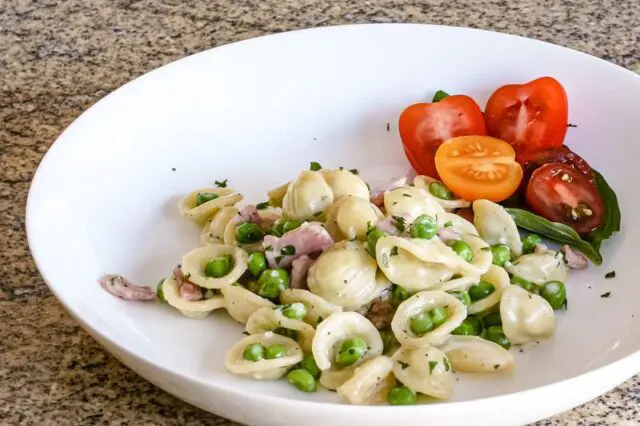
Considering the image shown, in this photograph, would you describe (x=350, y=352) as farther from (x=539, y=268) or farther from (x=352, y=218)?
(x=539, y=268)

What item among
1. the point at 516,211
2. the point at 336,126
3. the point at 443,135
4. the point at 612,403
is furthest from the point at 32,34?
the point at 612,403

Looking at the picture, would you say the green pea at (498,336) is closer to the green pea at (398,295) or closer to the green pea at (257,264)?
the green pea at (398,295)

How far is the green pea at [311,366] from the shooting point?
150cm

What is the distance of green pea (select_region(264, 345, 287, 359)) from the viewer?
148cm

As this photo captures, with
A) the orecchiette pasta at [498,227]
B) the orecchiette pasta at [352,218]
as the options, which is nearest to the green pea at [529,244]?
the orecchiette pasta at [498,227]

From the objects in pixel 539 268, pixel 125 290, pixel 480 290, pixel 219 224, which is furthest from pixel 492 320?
A: pixel 125 290

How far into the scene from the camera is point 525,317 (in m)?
1.60

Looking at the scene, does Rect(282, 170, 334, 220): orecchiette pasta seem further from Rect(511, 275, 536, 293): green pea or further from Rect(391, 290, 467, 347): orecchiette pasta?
Rect(511, 275, 536, 293): green pea

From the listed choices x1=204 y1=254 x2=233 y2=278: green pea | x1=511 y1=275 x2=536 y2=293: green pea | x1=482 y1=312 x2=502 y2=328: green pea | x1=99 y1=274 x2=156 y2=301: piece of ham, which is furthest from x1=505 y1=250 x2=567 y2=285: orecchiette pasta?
x1=99 y1=274 x2=156 y2=301: piece of ham

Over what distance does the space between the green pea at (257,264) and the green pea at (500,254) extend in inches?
17.6

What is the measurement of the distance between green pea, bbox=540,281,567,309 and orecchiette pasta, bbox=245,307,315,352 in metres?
0.47

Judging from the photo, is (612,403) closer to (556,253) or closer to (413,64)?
(556,253)

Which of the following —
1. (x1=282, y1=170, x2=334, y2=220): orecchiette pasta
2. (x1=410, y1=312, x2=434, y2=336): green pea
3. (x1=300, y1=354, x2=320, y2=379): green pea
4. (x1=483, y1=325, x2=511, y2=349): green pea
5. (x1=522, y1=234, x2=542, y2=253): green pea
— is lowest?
(x1=483, y1=325, x2=511, y2=349): green pea

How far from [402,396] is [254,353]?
25 centimetres
